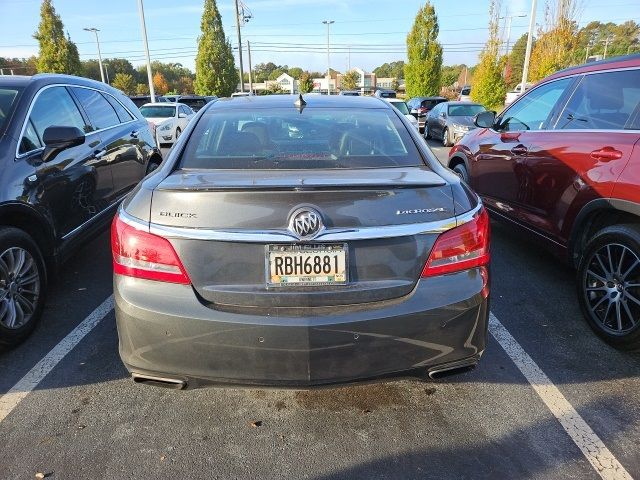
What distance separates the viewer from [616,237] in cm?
324

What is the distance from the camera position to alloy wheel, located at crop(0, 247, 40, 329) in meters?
3.19

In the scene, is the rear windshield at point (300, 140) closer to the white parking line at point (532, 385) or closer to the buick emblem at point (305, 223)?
the buick emblem at point (305, 223)

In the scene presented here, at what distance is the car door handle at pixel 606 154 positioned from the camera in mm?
3260

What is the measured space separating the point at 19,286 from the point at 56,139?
3.62 ft

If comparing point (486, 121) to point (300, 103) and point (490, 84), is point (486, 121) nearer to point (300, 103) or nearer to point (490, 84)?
point (300, 103)

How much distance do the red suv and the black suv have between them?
3.81m

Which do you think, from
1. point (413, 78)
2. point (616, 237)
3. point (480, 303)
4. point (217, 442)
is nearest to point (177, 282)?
point (217, 442)

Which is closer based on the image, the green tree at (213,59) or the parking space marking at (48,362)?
the parking space marking at (48,362)

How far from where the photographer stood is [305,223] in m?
2.07

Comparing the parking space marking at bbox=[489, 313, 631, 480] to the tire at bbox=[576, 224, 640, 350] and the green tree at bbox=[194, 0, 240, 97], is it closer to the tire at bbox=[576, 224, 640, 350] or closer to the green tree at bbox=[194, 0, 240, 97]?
the tire at bbox=[576, 224, 640, 350]

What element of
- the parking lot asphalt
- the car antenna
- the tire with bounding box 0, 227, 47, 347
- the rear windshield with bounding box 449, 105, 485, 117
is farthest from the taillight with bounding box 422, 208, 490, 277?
the rear windshield with bounding box 449, 105, 485, 117

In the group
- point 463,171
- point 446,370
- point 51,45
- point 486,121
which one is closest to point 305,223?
point 446,370

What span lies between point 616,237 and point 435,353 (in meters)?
1.81

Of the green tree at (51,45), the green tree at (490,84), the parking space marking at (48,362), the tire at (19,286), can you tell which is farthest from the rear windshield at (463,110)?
the green tree at (51,45)
